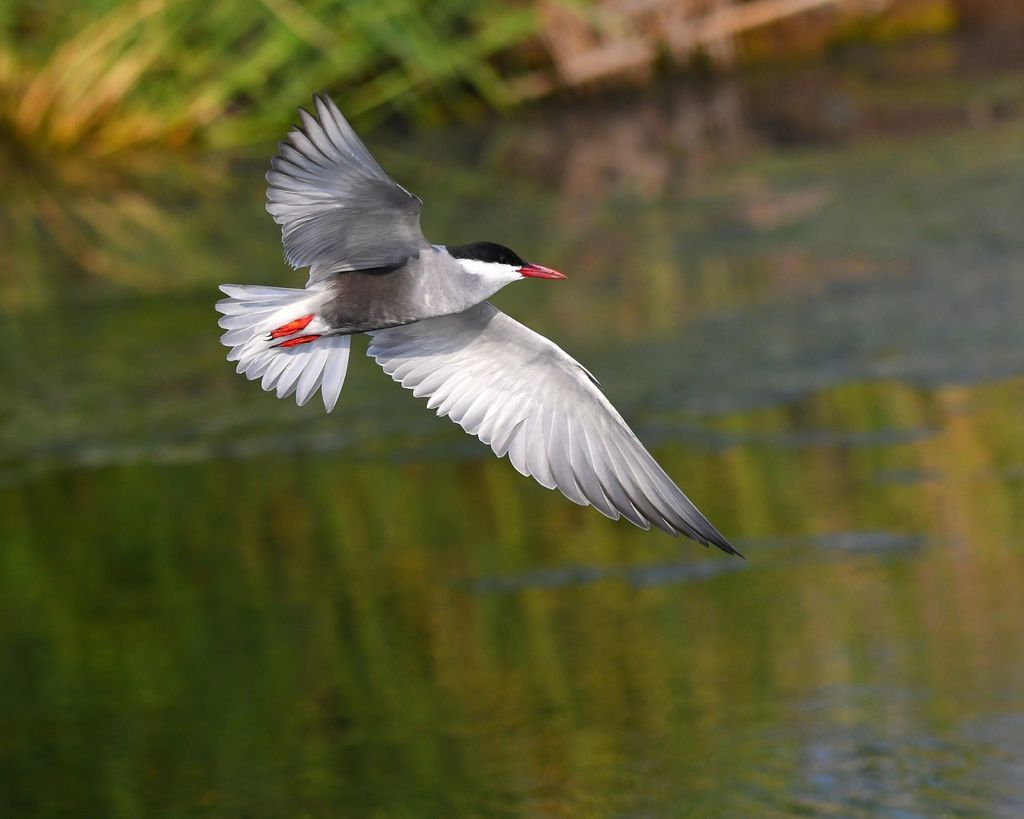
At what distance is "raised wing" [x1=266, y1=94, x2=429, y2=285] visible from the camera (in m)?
3.99

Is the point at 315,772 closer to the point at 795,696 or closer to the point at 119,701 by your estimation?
the point at 119,701

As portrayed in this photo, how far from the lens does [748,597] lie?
634 centimetres

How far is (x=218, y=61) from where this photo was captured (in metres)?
12.1

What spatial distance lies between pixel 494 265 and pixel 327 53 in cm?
742

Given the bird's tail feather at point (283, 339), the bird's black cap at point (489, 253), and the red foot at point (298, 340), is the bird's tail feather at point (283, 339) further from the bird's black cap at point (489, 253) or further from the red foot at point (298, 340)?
the bird's black cap at point (489, 253)

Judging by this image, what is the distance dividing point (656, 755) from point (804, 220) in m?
5.14

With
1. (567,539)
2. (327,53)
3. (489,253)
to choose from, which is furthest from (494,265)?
(327,53)

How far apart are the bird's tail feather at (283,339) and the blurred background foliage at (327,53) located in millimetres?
6820

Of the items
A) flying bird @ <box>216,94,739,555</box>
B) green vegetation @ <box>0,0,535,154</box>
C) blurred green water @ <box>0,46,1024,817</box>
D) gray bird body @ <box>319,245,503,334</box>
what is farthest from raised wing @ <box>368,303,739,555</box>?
green vegetation @ <box>0,0,535,154</box>

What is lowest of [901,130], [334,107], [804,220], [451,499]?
[451,499]

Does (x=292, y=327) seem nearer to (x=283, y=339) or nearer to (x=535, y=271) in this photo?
(x=283, y=339)

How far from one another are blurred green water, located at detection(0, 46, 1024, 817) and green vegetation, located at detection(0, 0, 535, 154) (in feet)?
4.05

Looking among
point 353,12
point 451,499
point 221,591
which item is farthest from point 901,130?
point 221,591

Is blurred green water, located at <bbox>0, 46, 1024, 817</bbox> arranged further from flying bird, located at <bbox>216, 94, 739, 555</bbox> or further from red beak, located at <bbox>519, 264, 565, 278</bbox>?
red beak, located at <bbox>519, 264, 565, 278</bbox>
